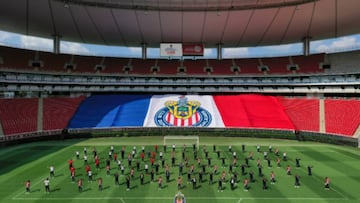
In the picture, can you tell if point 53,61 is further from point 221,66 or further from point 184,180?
point 184,180

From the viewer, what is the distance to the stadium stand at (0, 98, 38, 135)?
3246cm

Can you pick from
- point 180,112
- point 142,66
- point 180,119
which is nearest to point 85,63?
point 142,66

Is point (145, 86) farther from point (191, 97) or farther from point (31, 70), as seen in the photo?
point (31, 70)

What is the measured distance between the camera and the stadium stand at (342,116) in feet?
107

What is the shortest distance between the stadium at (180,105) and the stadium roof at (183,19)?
0.23 metres

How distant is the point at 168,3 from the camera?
3588 cm

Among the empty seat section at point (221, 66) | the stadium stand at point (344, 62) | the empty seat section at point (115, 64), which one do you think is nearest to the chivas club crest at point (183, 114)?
the empty seat section at point (221, 66)

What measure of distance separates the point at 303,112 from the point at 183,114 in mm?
17885

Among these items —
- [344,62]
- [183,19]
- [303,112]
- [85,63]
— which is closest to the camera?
[303,112]

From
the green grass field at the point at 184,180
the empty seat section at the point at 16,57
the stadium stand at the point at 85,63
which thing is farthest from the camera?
the stadium stand at the point at 85,63

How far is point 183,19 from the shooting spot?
132 feet

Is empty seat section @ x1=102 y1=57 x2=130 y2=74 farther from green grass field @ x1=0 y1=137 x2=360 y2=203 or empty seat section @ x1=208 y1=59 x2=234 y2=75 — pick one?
green grass field @ x1=0 y1=137 x2=360 y2=203

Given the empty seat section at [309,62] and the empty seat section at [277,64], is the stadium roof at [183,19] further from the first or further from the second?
the empty seat section at [277,64]

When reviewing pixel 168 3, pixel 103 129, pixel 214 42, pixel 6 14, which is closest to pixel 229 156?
pixel 103 129
